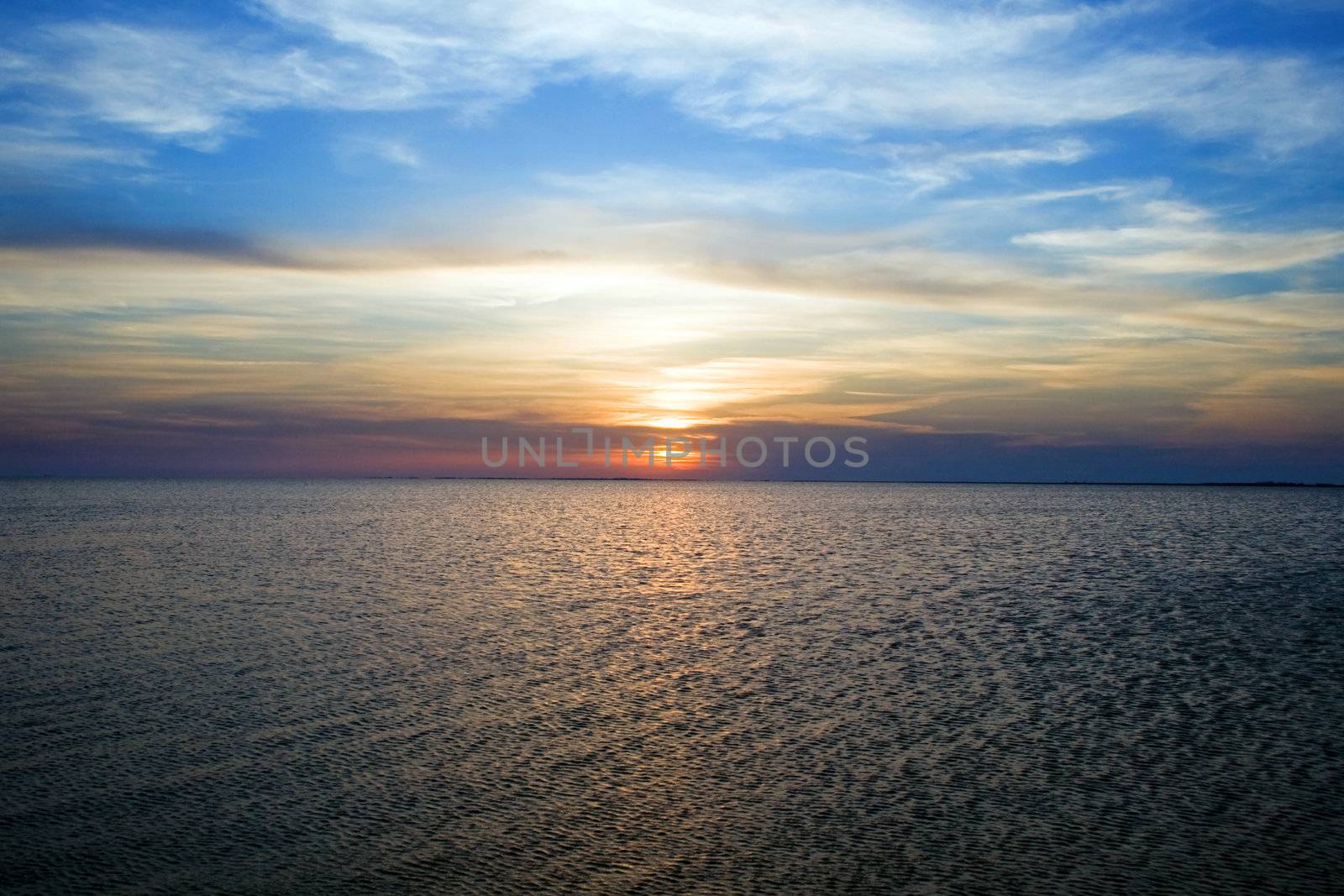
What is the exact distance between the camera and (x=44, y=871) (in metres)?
10.5

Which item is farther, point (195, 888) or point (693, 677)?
point (693, 677)

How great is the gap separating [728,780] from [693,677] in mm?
7380

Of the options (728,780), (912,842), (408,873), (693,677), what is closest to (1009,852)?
(912,842)

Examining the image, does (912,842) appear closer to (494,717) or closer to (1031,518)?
(494,717)

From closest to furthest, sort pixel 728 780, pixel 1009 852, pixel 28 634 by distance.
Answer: pixel 1009 852, pixel 728 780, pixel 28 634

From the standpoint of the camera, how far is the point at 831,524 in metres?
96.5

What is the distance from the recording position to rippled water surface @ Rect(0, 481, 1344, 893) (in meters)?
11.1

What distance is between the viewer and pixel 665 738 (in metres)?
16.4

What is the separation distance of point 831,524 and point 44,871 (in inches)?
3511

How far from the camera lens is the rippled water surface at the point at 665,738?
11086 mm

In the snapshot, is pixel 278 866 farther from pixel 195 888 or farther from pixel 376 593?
pixel 376 593

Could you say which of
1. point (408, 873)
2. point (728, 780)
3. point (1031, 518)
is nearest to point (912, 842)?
point (728, 780)

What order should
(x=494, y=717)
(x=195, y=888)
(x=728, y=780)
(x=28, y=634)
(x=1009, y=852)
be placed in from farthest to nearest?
(x=28, y=634), (x=494, y=717), (x=728, y=780), (x=1009, y=852), (x=195, y=888)

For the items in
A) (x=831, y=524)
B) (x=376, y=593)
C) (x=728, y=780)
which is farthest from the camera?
(x=831, y=524)
